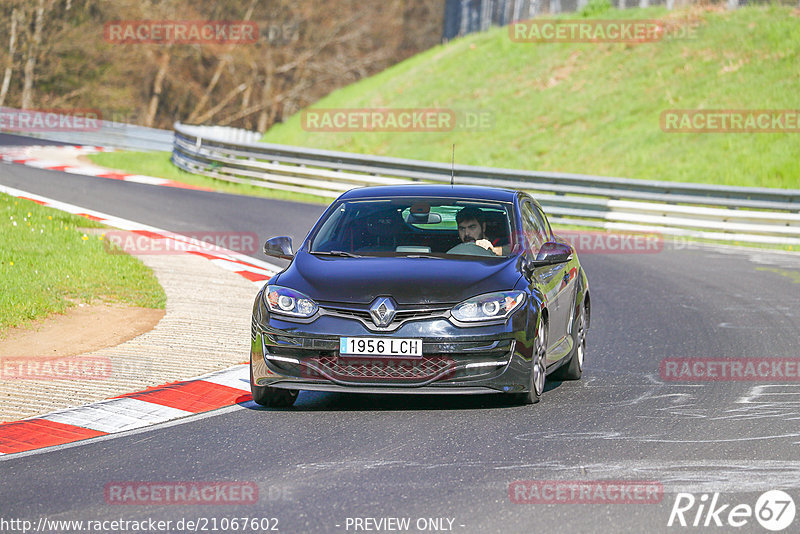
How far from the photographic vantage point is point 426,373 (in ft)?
24.7

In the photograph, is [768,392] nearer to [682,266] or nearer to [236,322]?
[236,322]

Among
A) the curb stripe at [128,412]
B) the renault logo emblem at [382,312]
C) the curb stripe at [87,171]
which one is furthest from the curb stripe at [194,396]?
the curb stripe at [87,171]

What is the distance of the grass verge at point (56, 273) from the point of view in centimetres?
1148

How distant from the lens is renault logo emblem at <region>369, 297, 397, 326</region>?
24.5 feet

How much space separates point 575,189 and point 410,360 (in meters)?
16.2

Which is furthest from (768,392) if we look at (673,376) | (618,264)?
(618,264)
